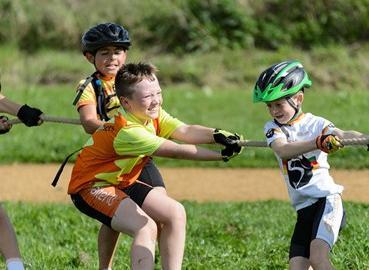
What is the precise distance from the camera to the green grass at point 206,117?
41.3ft

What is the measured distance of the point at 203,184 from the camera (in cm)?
1170

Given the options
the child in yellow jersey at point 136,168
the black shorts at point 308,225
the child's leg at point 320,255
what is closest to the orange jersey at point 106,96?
the child in yellow jersey at point 136,168

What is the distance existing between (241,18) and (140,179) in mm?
15328

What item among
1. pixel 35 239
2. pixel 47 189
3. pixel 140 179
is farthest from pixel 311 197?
pixel 47 189

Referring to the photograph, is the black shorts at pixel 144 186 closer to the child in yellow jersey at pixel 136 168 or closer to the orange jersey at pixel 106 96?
the child in yellow jersey at pixel 136 168

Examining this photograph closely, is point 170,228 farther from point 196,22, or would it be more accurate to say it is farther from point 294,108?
point 196,22

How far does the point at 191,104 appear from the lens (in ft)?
55.6

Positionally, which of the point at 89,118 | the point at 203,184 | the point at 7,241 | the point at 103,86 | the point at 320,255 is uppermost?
the point at 103,86

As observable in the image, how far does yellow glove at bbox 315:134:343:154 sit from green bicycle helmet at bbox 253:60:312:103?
0.44 m

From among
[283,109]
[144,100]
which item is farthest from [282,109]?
[144,100]

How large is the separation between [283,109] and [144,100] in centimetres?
87

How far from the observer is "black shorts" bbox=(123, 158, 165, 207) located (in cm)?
649

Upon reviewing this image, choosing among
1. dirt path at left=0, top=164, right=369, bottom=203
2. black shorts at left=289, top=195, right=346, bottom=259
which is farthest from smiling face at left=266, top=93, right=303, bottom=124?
dirt path at left=0, top=164, right=369, bottom=203

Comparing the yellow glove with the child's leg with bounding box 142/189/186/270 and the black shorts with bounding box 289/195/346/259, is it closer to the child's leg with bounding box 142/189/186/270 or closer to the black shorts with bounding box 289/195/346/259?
the black shorts with bounding box 289/195/346/259
